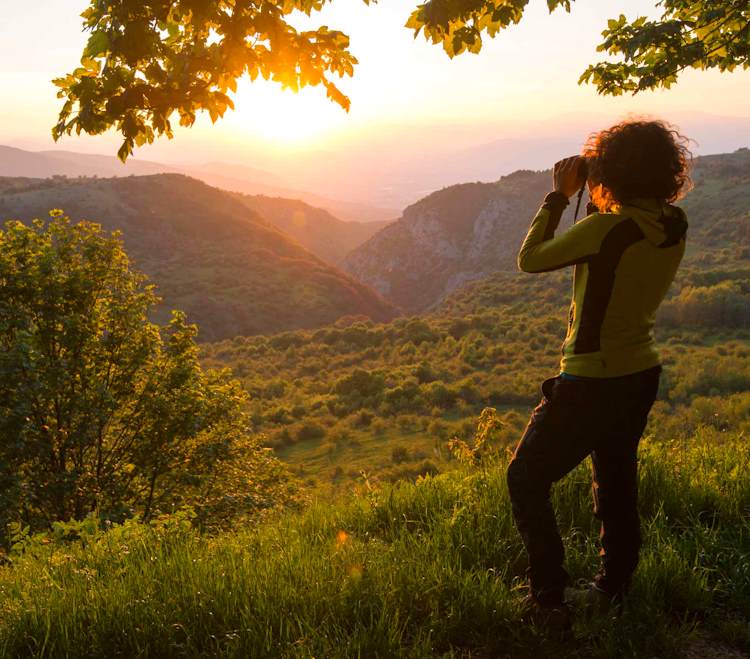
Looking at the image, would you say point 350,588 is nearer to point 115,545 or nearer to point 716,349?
point 115,545

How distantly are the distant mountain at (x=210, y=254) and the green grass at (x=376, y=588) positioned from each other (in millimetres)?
57522

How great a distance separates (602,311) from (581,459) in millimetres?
Answer: 676

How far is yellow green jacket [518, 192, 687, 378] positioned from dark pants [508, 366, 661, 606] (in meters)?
0.10

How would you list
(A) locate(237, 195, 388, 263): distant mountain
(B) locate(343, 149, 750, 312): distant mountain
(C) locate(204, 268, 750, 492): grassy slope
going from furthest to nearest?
(A) locate(237, 195, 388, 263): distant mountain
(B) locate(343, 149, 750, 312): distant mountain
(C) locate(204, 268, 750, 492): grassy slope

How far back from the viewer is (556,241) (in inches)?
90.2

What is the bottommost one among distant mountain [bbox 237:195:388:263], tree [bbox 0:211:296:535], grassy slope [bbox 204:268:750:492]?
grassy slope [bbox 204:268:750:492]

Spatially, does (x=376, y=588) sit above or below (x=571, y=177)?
below

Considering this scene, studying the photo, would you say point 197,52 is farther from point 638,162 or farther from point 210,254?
point 210,254

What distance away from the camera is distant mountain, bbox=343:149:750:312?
90312mm

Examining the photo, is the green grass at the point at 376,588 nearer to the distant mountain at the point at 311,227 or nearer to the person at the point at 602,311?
the person at the point at 602,311

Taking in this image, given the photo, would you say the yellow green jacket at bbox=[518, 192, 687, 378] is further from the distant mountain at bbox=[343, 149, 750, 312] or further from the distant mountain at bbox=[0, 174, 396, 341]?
the distant mountain at bbox=[343, 149, 750, 312]

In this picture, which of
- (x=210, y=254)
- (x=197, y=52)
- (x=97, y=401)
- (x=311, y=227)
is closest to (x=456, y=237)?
(x=210, y=254)

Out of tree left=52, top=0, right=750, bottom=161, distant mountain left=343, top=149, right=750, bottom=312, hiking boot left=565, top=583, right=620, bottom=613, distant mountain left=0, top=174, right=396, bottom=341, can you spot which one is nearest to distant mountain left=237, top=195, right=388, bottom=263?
distant mountain left=343, top=149, right=750, bottom=312

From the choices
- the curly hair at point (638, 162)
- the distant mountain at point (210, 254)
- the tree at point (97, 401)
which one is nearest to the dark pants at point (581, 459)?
the curly hair at point (638, 162)
